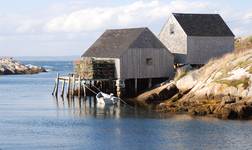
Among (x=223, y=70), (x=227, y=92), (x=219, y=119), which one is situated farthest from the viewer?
(x=223, y=70)

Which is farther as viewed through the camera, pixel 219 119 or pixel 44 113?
pixel 44 113

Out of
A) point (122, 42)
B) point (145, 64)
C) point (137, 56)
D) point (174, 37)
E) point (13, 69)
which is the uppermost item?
point (13, 69)

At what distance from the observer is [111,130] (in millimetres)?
49125

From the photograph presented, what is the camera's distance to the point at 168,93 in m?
67.5

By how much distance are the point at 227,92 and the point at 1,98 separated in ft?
99.0

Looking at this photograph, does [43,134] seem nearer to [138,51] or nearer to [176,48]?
[138,51]

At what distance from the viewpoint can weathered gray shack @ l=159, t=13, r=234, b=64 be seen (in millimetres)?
73812

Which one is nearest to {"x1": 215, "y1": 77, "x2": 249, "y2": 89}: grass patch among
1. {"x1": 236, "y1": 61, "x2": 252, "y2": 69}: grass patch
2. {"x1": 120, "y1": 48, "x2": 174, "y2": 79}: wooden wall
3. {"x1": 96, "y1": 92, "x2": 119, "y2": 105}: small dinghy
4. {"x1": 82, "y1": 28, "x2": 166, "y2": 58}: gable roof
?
{"x1": 236, "y1": 61, "x2": 252, "y2": 69}: grass patch

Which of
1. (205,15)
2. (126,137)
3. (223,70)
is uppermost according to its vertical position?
(205,15)

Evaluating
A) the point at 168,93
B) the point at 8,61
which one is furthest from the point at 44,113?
the point at 8,61

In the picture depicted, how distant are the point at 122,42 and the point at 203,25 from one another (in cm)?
932

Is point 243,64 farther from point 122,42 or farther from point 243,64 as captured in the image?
point 122,42

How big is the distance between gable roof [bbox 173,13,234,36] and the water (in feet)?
49.8

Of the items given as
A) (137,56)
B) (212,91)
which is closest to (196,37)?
(137,56)
